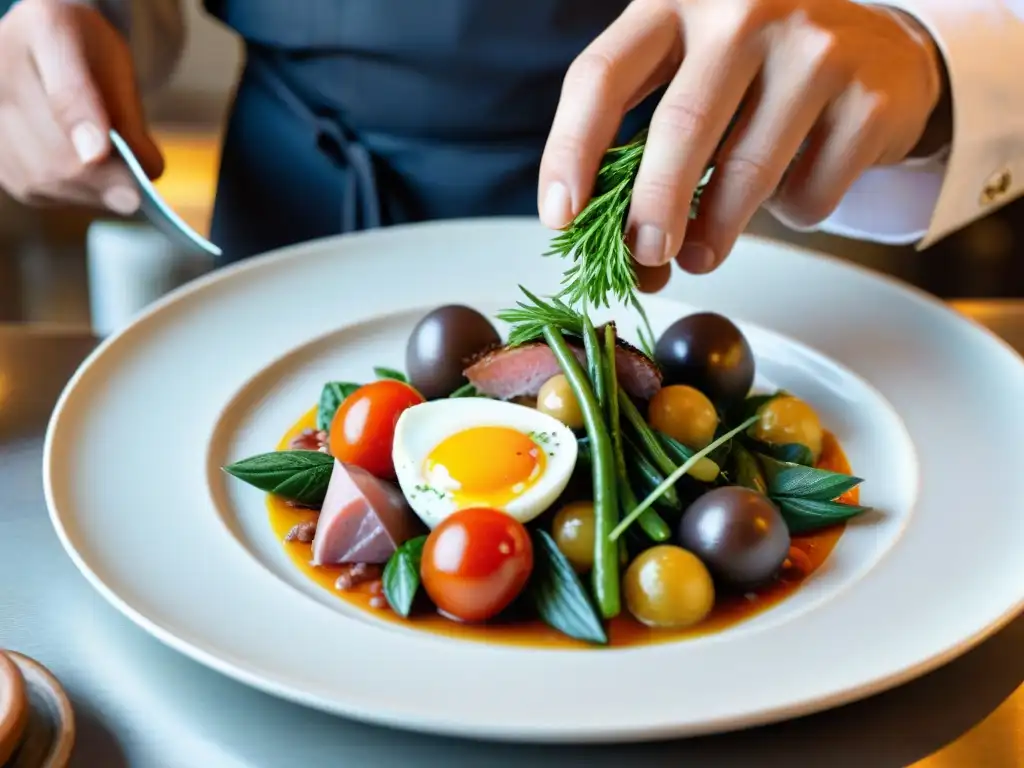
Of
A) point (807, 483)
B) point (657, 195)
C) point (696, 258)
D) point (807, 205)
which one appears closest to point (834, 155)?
point (807, 205)

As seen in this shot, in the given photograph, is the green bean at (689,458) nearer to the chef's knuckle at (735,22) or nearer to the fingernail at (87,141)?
the chef's knuckle at (735,22)

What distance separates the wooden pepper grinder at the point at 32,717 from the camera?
816 mm

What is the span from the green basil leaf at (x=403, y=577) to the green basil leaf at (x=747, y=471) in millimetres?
365

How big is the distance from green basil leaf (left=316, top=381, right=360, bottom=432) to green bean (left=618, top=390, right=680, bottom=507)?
1.21ft

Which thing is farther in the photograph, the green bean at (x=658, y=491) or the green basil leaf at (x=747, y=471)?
the green basil leaf at (x=747, y=471)

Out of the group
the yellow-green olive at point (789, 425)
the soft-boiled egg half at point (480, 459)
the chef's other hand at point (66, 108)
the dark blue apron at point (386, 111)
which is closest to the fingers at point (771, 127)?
the yellow-green olive at point (789, 425)

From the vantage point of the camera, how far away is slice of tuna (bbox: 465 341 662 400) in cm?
126

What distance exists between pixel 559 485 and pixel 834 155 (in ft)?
1.81

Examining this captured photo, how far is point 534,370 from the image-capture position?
1290 millimetres

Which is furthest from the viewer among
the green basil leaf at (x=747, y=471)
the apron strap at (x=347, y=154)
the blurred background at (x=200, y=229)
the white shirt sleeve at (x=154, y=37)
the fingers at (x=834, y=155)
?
the blurred background at (x=200, y=229)

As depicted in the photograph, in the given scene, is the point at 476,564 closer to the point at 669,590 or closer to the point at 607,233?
the point at 669,590

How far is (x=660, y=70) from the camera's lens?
1320 mm

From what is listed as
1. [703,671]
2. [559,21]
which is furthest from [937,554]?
[559,21]

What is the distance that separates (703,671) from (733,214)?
57cm
